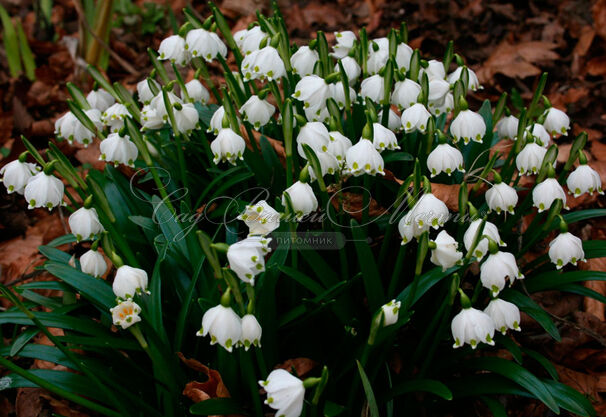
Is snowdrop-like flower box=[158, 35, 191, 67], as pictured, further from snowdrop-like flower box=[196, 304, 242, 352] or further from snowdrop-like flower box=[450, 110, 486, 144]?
snowdrop-like flower box=[196, 304, 242, 352]

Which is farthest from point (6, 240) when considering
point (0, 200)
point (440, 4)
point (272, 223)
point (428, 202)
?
point (440, 4)

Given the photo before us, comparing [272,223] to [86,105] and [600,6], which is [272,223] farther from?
[600,6]

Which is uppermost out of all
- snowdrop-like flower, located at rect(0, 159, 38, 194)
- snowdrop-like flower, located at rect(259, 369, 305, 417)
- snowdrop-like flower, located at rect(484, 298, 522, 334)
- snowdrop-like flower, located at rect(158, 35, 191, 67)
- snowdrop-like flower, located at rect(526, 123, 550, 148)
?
snowdrop-like flower, located at rect(158, 35, 191, 67)

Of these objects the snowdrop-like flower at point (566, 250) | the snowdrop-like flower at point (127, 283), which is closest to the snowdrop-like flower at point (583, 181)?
the snowdrop-like flower at point (566, 250)

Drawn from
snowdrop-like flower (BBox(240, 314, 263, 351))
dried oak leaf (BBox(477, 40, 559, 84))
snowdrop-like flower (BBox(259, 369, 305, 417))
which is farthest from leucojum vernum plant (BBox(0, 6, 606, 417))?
dried oak leaf (BBox(477, 40, 559, 84))

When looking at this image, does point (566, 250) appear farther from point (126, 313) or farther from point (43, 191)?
point (43, 191)

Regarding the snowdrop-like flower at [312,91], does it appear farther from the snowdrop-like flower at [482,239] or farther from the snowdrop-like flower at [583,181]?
the snowdrop-like flower at [583,181]
